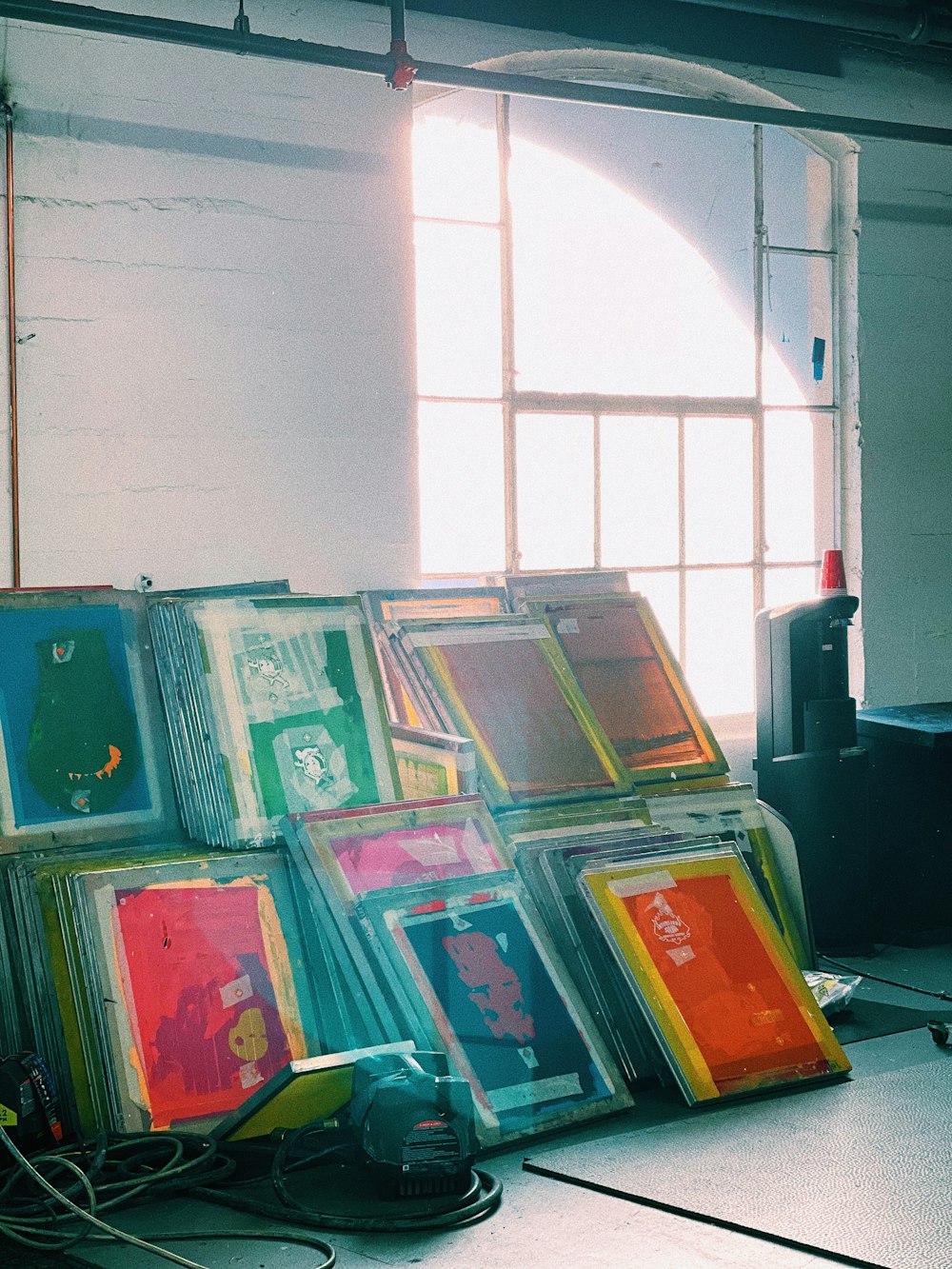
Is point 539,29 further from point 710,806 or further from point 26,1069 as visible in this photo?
point 26,1069

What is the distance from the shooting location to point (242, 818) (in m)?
3.34

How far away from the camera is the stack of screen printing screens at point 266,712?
3387 mm

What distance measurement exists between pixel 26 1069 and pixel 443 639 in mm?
1671

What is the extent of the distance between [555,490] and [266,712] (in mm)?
1838

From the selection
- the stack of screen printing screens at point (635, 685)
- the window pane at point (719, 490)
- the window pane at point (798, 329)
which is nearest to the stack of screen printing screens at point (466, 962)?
the stack of screen printing screens at point (635, 685)

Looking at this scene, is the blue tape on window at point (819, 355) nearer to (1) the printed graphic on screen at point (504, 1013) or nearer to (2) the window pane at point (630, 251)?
(2) the window pane at point (630, 251)

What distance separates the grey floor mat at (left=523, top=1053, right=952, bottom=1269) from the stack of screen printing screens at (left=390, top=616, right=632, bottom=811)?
1041 millimetres

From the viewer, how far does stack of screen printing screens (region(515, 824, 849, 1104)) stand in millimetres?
3291

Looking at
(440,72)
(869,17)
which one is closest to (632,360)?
(440,72)

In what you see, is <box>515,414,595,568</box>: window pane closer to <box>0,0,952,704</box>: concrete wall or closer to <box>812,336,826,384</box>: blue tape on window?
<box>0,0,952,704</box>: concrete wall

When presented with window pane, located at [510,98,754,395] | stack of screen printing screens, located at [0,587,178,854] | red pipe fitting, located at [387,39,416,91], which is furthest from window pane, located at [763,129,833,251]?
stack of screen printing screens, located at [0,587,178,854]

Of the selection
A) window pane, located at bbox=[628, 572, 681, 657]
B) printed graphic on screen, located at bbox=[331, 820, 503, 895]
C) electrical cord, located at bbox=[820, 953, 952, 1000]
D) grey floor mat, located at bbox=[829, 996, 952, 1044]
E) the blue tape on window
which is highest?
the blue tape on window

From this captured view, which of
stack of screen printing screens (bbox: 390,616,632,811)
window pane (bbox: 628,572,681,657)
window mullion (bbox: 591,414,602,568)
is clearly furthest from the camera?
window pane (bbox: 628,572,681,657)

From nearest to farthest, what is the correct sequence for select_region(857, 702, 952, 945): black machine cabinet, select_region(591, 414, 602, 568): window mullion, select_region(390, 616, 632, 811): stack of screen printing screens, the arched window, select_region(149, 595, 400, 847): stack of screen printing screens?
1. select_region(149, 595, 400, 847): stack of screen printing screens
2. select_region(390, 616, 632, 811): stack of screen printing screens
3. select_region(857, 702, 952, 945): black machine cabinet
4. the arched window
5. select_region(591, 414, 602, 568): window mullion
